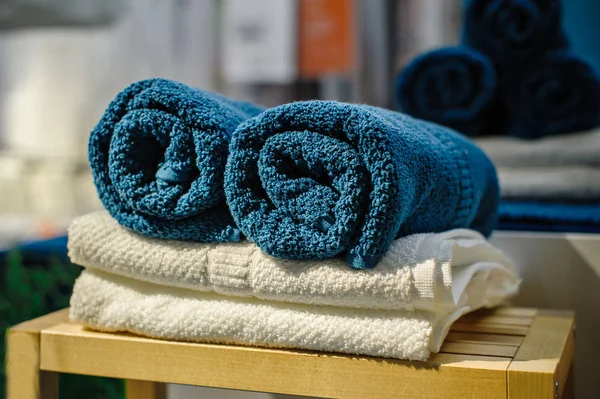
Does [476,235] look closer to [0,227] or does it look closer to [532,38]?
[532,38]

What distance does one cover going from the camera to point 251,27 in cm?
154

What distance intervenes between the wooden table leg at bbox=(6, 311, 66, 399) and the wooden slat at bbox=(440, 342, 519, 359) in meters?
0.34

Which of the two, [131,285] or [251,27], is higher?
[251,27]

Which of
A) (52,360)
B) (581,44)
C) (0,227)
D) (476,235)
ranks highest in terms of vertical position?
(581,44)

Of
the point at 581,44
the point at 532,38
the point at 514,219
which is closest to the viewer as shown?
the point at 514,219

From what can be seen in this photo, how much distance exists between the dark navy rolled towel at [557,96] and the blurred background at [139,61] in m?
0.46

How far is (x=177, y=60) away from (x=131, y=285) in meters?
0.97

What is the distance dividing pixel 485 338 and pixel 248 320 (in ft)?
0.63

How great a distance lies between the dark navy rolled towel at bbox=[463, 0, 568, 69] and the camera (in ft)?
3.15

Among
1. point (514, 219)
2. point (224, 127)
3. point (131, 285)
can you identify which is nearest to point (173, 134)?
point (224, 127)

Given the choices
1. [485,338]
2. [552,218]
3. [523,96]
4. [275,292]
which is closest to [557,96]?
[523,96]

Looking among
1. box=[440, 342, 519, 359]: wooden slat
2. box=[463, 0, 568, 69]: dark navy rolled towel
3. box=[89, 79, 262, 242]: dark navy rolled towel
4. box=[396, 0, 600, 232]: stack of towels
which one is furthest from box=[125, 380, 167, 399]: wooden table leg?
box=[463, 0, 568, 69]: dark navy rolled towel

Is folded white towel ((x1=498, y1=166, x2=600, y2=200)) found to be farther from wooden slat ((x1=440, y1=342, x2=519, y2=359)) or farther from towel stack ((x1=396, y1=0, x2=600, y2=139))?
wooden slat ((x1=440, y1=342, x2=519, y2=359))

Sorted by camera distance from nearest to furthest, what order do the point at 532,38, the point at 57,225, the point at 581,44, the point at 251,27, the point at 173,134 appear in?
the point at 173,134
the point at 532,38
the point at 581,44
the point at 57,225
the point at 251,27
